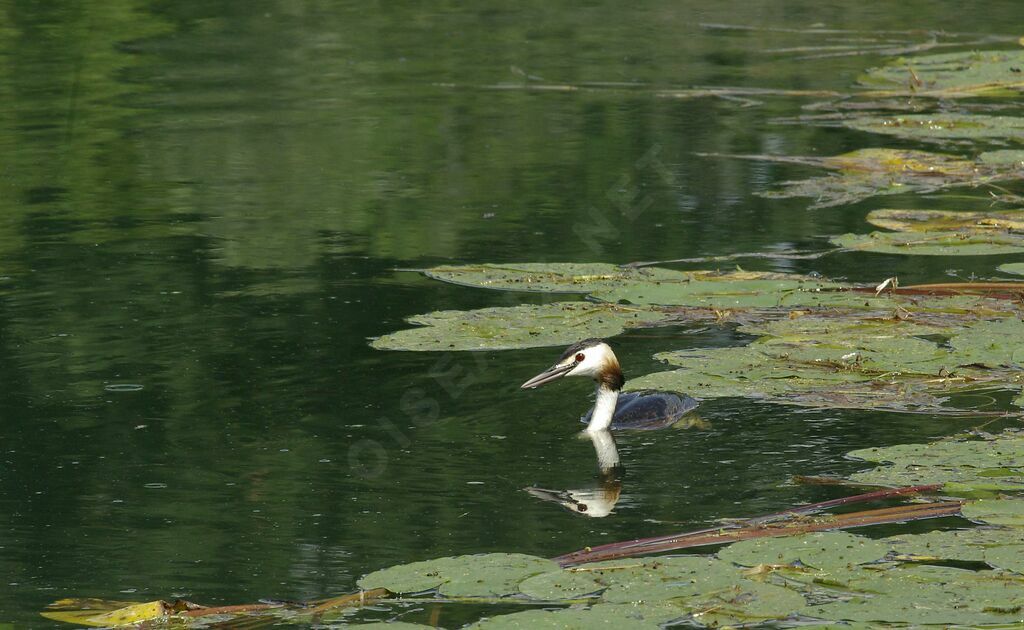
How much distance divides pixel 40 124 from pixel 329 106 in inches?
92.5

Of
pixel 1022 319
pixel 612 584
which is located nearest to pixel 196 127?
pixel 1022 319

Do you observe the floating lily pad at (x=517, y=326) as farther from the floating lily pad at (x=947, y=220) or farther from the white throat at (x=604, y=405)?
the floating lily pad at (x=947, y=220)

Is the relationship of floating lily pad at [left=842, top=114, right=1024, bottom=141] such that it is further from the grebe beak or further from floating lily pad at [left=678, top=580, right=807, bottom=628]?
floating lily pad at [left=678, top=580, right=807, bottom=628]

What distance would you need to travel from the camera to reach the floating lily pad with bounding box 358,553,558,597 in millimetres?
4855

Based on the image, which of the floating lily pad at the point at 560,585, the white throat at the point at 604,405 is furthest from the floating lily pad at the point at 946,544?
the white throat at the point at 604,405

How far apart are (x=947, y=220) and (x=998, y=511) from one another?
4834 millimetres

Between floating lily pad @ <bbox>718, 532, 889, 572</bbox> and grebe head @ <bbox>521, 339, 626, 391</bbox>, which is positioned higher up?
floating lily pad @ <bbox>718, 532, 889, 572</bbox>

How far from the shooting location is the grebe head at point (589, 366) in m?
6.95

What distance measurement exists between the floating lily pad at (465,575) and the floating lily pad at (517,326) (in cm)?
252

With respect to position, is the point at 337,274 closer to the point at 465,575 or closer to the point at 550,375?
the point at 550,375

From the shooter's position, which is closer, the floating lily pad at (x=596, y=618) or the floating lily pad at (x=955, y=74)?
the floating lily pad at (x=596, y=618)

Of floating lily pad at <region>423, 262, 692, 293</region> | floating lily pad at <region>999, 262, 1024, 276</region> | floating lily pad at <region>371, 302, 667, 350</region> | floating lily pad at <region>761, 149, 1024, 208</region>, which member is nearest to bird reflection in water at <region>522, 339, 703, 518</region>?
floating lily pad at <region>371, 302, 667, 350</region>

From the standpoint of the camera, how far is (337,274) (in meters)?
9.44

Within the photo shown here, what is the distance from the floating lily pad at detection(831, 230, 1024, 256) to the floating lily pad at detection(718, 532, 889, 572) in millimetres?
4097
